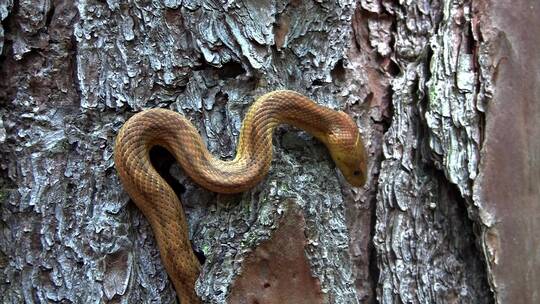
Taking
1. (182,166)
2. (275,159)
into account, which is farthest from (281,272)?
(182,166)

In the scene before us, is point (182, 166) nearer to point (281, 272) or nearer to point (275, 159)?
point (275, 159)

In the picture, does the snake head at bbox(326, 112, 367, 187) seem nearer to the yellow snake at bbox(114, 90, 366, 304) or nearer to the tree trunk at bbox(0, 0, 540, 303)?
the tree trunk at bbox(0, 0, 540, 303)

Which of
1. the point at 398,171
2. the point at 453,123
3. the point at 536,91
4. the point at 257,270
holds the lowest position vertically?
the point at 257,270

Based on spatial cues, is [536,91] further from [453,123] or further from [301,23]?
[301,23]

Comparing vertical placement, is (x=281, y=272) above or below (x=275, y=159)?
below

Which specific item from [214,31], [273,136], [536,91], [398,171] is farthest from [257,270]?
[536,91]

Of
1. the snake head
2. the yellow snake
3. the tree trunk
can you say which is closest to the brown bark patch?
the tree trunk
